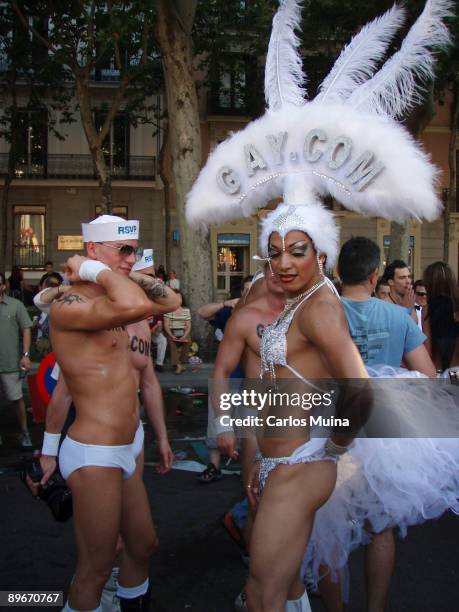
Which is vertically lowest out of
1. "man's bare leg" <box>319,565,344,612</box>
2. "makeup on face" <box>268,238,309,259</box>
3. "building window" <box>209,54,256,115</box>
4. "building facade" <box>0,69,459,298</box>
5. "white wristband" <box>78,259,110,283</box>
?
"man's bare leg" <box>319,565,344,612</box>

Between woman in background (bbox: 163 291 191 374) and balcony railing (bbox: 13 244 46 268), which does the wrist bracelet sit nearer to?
woman in background (bbox: 163 291 191 374)

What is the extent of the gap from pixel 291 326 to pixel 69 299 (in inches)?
40.3

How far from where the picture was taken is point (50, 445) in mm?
3533

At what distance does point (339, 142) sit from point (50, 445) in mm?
2190

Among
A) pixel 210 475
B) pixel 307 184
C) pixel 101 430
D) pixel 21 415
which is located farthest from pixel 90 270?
pixel 21 415

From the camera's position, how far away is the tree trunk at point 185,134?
48.2 feet

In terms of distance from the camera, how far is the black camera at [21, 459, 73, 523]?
331cm

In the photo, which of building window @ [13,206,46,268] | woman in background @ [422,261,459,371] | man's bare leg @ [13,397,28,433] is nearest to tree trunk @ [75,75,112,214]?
building window @ [13,206,46,268]

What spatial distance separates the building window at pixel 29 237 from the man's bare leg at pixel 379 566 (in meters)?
29.4

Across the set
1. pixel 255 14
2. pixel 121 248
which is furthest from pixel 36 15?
pixel 121 248

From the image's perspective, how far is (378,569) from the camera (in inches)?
130

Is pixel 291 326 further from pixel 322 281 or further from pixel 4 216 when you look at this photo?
pixel 4 216

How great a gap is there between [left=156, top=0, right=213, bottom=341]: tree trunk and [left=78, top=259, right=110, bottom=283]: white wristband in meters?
11.2

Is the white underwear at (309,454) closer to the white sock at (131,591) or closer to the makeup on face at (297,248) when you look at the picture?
the makeup on face at (297,248)
